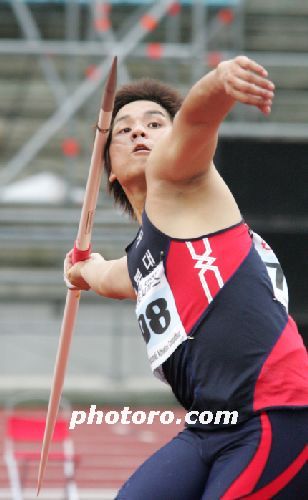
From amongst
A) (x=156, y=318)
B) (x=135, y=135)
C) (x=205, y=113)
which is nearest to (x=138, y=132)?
(x=135, y=135)

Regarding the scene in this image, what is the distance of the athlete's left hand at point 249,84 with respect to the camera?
2490 millimetres

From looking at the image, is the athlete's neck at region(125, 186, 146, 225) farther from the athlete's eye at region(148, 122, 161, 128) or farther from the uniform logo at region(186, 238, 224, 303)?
the uniform logo at region(186, 238, 224, 303)

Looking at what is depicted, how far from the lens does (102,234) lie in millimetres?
10523

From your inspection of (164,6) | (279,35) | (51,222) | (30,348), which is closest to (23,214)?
(51,222)

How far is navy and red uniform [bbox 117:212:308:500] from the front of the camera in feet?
9.74

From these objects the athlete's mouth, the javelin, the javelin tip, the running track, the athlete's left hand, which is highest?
the athlete's left hand

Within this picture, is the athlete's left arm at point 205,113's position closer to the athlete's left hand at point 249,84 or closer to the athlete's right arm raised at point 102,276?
the athlete's left hand at point 249,84

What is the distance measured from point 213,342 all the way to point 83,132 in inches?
339

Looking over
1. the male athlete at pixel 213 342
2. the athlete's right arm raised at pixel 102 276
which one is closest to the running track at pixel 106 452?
the athlete's right arm raised at pixel 102 276

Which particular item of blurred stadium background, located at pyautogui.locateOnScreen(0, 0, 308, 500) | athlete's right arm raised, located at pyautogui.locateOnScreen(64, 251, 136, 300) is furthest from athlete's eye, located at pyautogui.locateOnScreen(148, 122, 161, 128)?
blurred stadium background, located at pyautogui.locateOnScreen(0, 0, 308, 500)

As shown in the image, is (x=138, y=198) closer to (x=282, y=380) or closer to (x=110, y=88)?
(x=110, y=88)

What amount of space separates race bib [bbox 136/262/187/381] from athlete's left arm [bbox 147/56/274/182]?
0.89 feet

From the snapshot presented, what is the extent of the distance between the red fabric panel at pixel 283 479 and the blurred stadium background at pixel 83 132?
6055 millimetres

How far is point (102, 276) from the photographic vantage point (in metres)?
3.77
